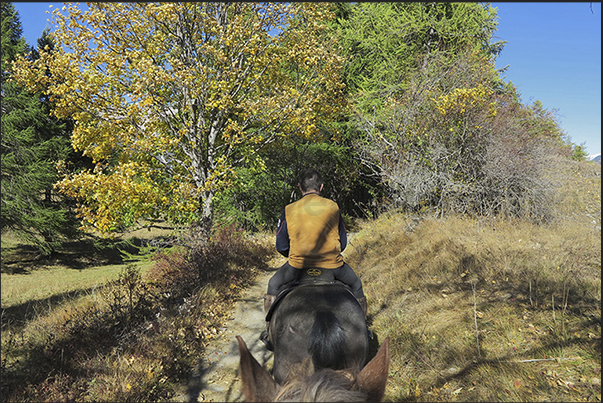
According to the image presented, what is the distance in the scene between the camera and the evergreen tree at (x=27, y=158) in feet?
48.0

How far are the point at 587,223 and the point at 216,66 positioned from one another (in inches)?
431

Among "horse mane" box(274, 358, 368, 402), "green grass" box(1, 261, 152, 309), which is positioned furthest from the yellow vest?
"green grass" box(1, 261, 152, 309)

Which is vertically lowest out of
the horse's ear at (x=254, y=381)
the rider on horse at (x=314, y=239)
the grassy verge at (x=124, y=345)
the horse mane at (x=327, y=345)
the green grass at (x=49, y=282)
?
the green grass at (x=49, y=282)

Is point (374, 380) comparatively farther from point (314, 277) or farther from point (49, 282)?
point (49, 282)

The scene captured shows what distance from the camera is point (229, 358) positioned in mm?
5230

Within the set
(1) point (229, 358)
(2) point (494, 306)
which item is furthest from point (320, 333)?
(2) point (494, 306)

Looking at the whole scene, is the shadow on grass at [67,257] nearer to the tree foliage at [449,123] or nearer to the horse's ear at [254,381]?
the tree foliage at [449,123]

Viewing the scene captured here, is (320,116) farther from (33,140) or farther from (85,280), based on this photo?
(33,140)

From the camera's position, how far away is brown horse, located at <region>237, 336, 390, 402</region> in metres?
1.42

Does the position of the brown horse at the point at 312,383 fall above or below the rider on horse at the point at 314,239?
below

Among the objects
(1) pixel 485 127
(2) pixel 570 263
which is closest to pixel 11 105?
(1) pixel 485 127

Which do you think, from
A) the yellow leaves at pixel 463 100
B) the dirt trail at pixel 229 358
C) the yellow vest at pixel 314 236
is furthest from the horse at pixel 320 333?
the yellow leaves at pixel 463 100

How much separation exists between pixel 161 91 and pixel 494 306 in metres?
9.25

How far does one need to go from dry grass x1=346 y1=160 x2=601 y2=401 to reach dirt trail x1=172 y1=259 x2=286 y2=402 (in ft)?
7.11
